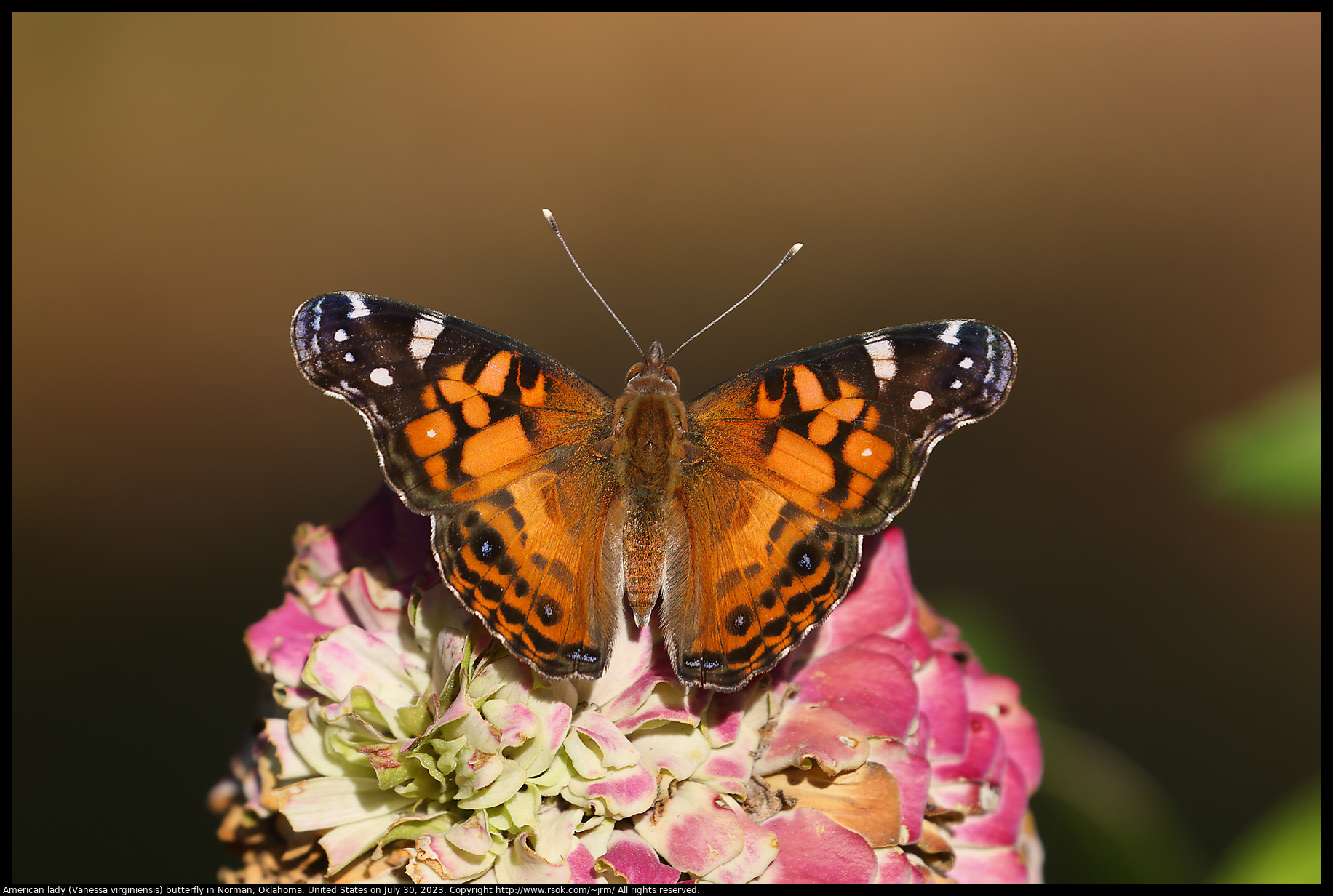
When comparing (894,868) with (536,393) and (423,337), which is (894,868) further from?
(423,337)

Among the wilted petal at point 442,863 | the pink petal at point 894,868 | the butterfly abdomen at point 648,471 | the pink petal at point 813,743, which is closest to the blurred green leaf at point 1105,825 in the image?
the pink petal at point 894,868

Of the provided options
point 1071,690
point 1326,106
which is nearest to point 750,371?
point 1071,690

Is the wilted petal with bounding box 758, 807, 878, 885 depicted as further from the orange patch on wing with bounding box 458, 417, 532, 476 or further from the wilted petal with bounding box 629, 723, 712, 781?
the orange patch on wing with bounding box 458, 417, 532, 476

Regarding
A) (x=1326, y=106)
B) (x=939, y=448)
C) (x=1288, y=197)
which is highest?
(x=1326, y=106)

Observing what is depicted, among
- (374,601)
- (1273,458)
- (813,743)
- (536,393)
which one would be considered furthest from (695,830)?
(1273,458)

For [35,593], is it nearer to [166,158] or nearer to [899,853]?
[166,158]

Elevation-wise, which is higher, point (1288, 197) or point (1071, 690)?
point (1288, 197)

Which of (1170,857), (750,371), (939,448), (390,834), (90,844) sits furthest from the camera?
(939,448)
